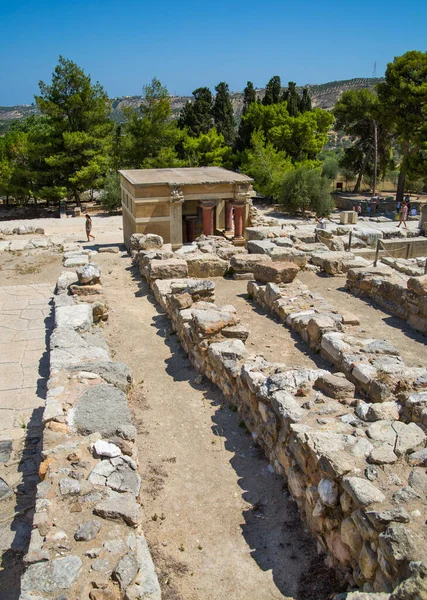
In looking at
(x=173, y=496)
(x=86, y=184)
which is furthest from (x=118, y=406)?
(x=86, y=184)

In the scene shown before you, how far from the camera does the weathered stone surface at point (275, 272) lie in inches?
466

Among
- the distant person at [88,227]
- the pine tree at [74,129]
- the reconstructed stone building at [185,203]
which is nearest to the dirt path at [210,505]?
the reconstructed stone building at [185,203]

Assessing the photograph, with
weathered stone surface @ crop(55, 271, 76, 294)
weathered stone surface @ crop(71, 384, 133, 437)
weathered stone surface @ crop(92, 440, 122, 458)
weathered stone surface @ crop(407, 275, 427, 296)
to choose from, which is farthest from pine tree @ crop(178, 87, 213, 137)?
weathered stone surface @ crop(92, 440, 122, 458)

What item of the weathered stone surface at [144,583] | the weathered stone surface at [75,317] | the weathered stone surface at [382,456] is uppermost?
the weathered stone surface at [382,456]

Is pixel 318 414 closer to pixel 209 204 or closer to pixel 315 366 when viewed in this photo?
pixel 315 366

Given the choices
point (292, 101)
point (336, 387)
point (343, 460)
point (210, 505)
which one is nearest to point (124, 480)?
point (210, 505)

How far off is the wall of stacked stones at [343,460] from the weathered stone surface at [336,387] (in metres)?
0.01

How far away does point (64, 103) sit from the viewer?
88.5 ft

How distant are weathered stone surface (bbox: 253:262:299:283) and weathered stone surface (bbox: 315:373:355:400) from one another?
5676 mm

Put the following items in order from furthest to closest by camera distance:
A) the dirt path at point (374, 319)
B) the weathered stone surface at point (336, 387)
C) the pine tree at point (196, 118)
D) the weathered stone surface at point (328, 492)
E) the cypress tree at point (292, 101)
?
the pine tree at point (196, 118)
the cypress tree at point (292, 101)
the dirt path at point (374, 319)
the weathered stone surface at point (336, 387)
the weathered stone surface at point (328, 492)

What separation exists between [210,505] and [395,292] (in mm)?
7301

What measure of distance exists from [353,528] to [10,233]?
2056cm

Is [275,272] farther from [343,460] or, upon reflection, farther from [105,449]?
[343,460]

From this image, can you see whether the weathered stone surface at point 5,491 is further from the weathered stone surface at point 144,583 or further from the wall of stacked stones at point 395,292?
the wall of stacked stones at point 395,292
